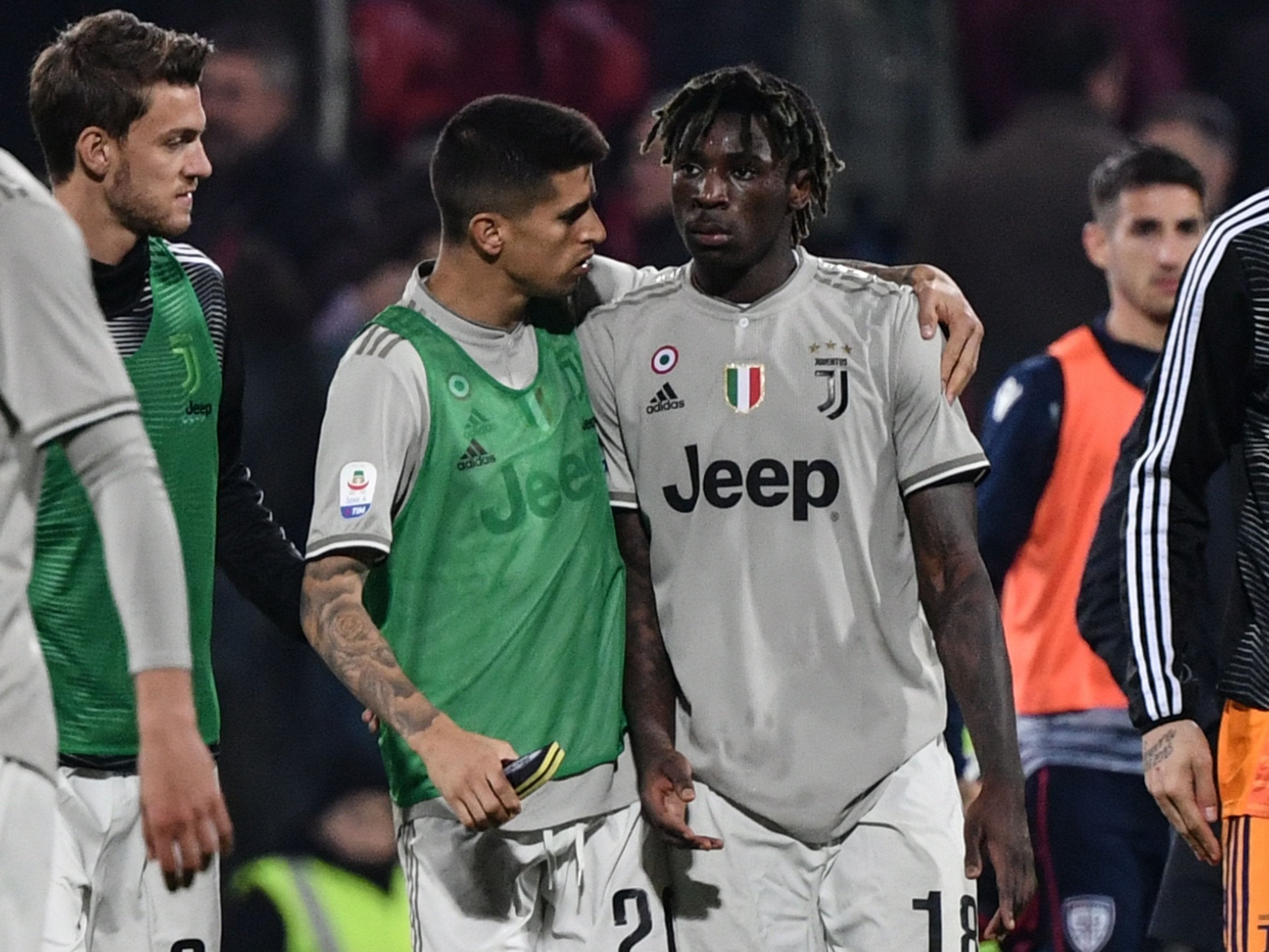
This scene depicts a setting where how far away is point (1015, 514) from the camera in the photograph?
559 centimetres

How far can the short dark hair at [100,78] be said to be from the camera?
3988 millimetres

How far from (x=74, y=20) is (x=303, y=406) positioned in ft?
6.94

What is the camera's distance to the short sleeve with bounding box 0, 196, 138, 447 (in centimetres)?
284

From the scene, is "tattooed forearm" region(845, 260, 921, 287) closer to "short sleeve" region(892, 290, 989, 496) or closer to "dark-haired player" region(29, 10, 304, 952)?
"short sleeve" region(892, 290, 989, 496)

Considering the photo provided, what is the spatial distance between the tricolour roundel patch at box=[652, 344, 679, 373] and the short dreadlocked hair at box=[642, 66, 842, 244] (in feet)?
1.08

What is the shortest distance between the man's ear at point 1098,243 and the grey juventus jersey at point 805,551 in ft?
6.93

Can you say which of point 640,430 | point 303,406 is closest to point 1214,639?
point 640,430

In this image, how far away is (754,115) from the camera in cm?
402

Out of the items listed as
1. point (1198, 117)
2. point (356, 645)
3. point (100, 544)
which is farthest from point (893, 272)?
point (1198, 117)

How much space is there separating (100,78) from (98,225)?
9.8 inches

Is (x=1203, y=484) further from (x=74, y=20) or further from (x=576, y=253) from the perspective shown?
(x=74, y=20)

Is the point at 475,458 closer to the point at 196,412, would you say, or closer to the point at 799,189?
the point at 196,412

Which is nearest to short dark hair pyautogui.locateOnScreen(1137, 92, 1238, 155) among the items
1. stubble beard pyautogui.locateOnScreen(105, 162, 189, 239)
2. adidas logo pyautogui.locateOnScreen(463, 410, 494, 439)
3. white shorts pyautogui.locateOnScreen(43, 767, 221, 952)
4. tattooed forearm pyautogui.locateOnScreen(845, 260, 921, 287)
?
tattooed forearm pyautogui.locateOnScreen(845, 260, 921, 287)

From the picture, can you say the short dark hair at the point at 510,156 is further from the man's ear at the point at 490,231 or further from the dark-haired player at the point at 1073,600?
the dark-haired player at the point at 1073,600
